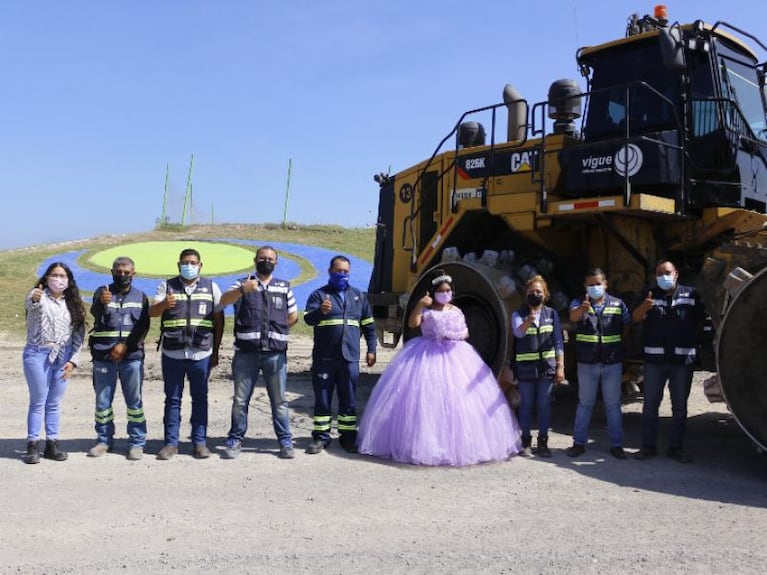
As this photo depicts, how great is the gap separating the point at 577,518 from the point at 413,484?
1295 mm

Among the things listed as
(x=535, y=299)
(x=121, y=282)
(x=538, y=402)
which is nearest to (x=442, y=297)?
(x=535, y=299)

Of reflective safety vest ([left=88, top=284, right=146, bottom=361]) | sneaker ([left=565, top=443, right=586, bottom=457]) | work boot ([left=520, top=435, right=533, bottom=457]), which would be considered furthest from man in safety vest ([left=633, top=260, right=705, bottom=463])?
reflective safety vest ([left=88, top=284, right=146, bottom=361])

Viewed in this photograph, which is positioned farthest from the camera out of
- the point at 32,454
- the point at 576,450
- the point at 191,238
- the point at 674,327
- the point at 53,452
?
the point at 191,238

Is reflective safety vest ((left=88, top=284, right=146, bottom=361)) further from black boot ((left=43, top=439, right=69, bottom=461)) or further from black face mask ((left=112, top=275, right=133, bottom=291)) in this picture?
black boot ((left=43, top=439, right=69, bottom=461))

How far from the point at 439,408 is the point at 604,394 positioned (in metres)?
1.57

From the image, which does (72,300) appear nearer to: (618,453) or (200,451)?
(200,451)

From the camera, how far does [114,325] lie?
649 centimetres

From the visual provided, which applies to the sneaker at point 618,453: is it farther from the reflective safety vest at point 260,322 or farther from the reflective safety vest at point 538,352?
the reflective safety vest at point 260,322

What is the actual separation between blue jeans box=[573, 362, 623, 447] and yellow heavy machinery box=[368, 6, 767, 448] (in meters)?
0.72

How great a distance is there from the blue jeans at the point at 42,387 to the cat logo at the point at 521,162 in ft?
16.8

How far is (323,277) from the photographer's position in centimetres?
2327

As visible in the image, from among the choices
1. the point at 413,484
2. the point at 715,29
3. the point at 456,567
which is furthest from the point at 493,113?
the point at 456,567

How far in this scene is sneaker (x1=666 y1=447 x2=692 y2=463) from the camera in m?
6.42

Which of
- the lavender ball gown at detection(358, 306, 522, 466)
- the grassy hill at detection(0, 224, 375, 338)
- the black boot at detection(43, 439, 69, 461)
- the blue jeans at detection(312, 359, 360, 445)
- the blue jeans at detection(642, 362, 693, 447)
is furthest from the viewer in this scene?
the grassy hill at detection(0, 224, 375, 338)
